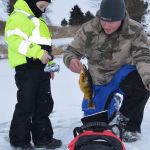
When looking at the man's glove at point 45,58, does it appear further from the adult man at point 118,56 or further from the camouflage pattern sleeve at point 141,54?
the camouflage pattern sleeve at point 141,54

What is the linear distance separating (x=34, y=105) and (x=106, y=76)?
2.66 ft

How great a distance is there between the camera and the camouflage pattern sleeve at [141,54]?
419cm

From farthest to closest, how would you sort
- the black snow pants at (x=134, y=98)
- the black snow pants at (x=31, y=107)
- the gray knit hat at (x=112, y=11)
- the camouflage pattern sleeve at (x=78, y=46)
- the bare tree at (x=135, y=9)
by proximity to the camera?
1. the bare tree at (x=135, y=9)
2. the camouflage pattern sleeve at (x=78, y=46)
3. the black snow pants at (x=134, y=98)
4. the gray knit hat at (x=112, y=11)
5. the black snow pants at (x=31, y=107)

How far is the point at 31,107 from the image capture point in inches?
167

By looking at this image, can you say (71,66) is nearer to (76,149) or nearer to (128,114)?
(128,114)

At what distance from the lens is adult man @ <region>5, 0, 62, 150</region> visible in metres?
4.09

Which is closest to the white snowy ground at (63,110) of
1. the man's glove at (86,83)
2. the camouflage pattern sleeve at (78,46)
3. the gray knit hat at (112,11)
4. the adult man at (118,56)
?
the adult man at (118,56)

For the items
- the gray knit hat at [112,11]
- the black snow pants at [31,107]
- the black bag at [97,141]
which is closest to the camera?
the black bag at [97,141]

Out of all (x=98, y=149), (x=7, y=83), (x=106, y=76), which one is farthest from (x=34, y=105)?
(x=7, y=83)

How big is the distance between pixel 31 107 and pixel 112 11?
113 cm

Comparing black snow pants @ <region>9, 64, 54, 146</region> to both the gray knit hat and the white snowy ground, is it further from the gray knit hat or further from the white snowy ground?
the gray knit hat

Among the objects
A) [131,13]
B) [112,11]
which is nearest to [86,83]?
[112,11]

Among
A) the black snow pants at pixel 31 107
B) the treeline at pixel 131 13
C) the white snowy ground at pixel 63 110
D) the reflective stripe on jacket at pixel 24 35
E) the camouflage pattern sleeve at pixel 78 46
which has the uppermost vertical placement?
the reflective stripe on jacket at pixel 24 35

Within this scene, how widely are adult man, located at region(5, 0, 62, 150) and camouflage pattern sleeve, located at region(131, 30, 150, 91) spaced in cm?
80
